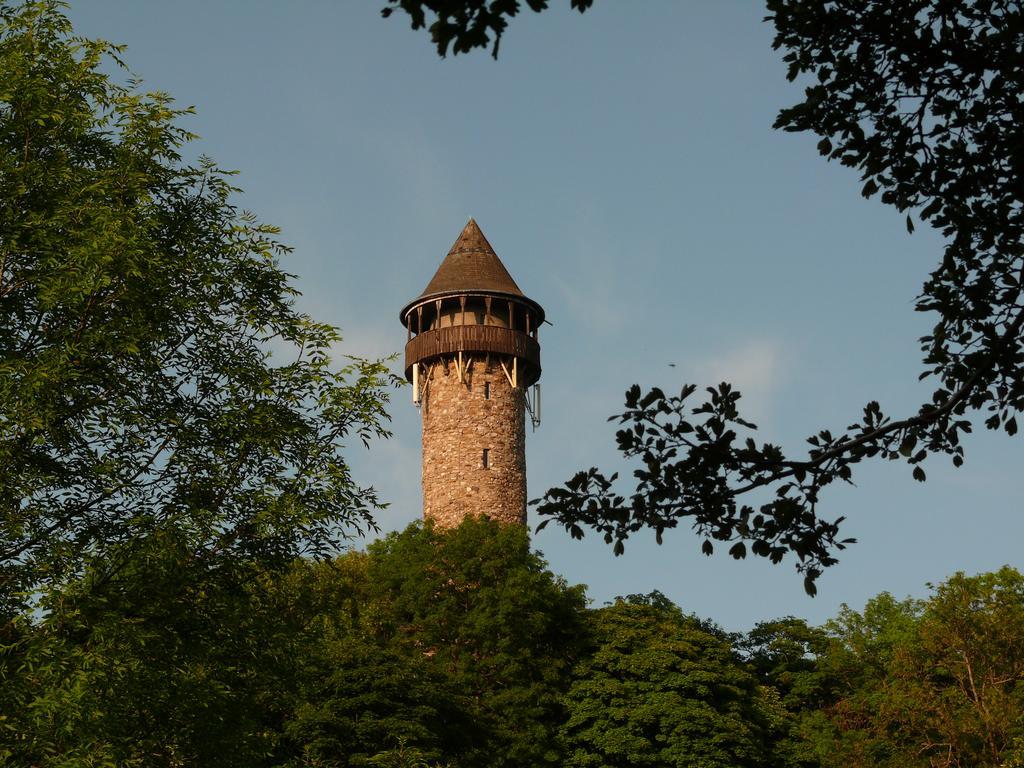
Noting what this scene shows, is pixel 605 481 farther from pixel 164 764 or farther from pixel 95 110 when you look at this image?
pixel 95 110

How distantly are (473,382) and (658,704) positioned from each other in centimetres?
1441

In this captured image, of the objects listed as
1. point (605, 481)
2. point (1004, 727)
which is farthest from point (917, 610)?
point (605, 481)

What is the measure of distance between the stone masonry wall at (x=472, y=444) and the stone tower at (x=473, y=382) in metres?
0.03

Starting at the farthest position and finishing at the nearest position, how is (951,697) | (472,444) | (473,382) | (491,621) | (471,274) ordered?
(471,274) → (473,382) → (472,444) → (491,621) → (951,697)

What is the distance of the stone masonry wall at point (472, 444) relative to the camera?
151ft

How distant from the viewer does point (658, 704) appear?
37594mm

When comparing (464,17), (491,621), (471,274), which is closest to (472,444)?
(471,274)

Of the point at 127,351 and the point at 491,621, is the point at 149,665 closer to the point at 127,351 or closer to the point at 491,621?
the point at 127,351

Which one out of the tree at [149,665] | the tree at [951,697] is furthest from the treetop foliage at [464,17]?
the tree at [951,697]

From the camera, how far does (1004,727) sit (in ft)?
107

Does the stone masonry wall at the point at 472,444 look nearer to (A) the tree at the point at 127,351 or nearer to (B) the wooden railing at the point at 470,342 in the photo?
(B) the wooden railing at the point at 470,342

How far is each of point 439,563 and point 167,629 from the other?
992 inches

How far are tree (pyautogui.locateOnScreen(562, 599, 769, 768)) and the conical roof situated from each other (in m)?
13.4

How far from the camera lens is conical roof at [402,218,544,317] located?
48906mm
